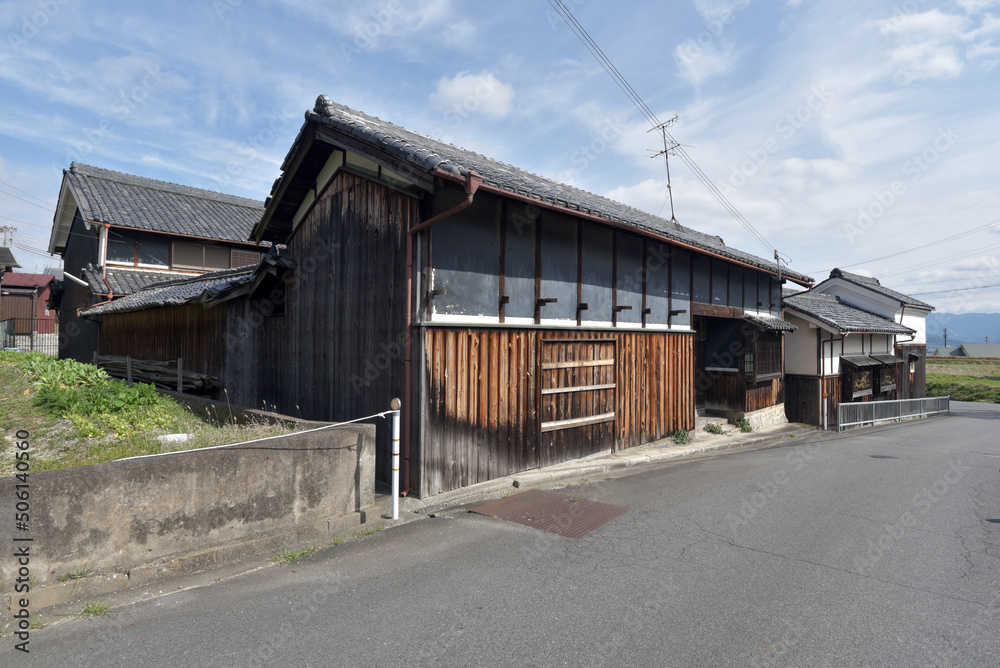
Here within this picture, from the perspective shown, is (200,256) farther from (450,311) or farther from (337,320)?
(450,311)

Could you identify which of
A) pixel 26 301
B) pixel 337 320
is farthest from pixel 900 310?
pixel 26 301

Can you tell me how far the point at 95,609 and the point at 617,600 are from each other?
391 cm

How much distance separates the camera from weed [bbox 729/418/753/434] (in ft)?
46.1

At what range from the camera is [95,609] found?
3.74 meters

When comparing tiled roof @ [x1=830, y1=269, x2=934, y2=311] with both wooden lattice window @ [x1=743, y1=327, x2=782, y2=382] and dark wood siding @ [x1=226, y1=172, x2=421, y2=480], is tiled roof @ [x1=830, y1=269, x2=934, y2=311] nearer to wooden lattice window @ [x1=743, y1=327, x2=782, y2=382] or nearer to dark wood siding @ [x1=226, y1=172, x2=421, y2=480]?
wooden lattice window @ [x1=743, y1=327, x2=782, y2=382]

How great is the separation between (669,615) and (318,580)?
113 inches

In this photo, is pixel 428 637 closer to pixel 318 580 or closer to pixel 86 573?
pixel 318 580

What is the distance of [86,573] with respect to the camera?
12.8 ft

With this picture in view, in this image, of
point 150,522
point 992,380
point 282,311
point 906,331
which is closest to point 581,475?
point 150,522

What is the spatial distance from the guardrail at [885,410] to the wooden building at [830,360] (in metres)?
0.40

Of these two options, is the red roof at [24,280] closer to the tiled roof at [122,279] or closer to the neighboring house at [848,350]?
the tiled roof at [122,279]

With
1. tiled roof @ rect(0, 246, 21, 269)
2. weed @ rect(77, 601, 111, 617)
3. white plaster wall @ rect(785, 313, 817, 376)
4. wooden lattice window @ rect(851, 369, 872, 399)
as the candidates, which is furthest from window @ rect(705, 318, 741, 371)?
tiled roof @ rect(0, 246, 21, 269)

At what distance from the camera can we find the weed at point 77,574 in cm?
380

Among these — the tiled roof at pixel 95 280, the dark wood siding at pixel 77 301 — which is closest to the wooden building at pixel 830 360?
the tiled roof at pixel 95 280
